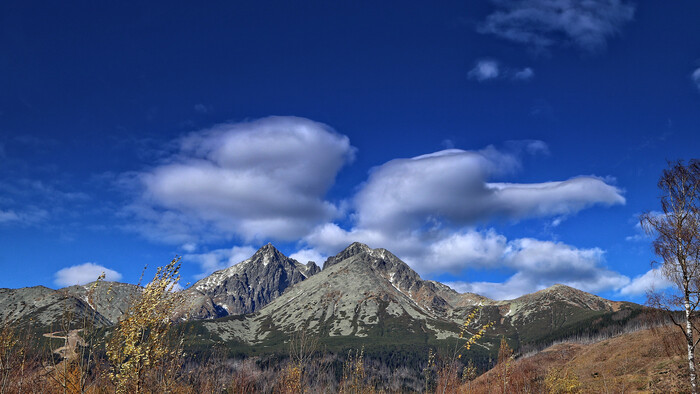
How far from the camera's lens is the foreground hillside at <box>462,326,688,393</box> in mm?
32719

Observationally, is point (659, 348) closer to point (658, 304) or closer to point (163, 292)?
point (658, 304)

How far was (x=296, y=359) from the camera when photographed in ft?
57.3

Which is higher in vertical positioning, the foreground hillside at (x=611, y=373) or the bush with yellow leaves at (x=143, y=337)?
the bush with yellow leaves at (x=143, y=337)

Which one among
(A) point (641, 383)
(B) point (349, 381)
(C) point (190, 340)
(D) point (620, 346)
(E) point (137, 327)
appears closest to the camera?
(E) point (137, 327)

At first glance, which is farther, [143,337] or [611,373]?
[611,373]

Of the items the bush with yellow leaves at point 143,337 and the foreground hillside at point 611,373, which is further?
the foreground hillside at point 611,373

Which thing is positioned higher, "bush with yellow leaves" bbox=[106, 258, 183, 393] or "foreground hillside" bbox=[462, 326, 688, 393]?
"bush with yellow leaves" bbox=[106, 258, 183, 393]

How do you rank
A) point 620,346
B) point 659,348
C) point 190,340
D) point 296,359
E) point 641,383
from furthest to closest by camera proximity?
point 620,346 < point 659,348 < point 641,383 < point 296,359 < point 190,340

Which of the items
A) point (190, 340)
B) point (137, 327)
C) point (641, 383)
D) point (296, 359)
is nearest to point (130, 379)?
point (137, 327)

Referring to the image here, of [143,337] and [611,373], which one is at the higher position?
[143,337]

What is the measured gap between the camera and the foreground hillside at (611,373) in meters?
32.7

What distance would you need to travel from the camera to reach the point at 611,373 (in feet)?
279

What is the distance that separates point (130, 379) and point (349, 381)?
12522mm

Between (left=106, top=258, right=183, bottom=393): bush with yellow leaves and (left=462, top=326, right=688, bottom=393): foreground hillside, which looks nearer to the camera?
(left=106, top=258, right=183, bottom=393): bush with yellow leaves
